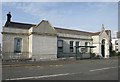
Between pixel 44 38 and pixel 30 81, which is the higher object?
pixel 44 38

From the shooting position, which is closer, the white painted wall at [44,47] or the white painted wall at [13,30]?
the white painted wall at [13,30]

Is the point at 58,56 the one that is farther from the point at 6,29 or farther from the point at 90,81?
the point at 90,81

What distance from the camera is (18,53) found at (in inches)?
1471

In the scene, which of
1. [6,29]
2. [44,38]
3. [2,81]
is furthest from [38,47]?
[2,81]

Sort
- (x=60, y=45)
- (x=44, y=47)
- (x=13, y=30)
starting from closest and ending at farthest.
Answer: (x=13, y=30) → (x=44, y=47) → (x=60, y=45)

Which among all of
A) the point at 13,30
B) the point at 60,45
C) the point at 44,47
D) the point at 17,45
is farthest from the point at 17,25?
the point at 60,45

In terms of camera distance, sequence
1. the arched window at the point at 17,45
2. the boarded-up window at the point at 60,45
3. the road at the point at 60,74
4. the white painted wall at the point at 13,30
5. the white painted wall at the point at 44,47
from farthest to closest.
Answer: the boarded-up window at the point at 60,45 → the white painted wall at the point at 44,47 → the arched window at the point at 17,45 → the white painted wall at the point at 13,30 → the road at the point at 60,74

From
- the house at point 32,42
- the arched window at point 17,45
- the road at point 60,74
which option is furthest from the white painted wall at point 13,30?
the road at point 60,74

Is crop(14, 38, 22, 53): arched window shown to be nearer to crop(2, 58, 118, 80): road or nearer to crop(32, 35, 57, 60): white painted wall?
crop(32, 35, 57, 60): white painted wall

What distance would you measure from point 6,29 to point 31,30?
404cm

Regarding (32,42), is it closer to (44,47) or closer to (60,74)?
(44,47)

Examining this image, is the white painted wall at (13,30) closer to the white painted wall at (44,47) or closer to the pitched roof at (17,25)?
the pitched roof at (17,25)

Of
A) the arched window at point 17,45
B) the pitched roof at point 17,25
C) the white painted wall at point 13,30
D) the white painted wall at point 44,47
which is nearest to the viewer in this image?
the white painted wall at point 13,30

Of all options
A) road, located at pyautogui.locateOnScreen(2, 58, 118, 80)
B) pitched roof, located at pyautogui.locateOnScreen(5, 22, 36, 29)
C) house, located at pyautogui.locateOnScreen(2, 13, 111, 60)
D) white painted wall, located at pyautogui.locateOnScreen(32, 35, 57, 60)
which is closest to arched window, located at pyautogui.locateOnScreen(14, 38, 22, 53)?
house, located at pyautogui.locateOnScreen(2, 13, 111, 60)
